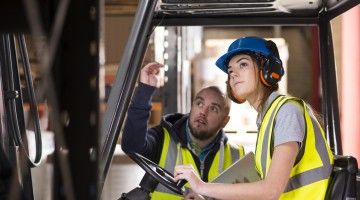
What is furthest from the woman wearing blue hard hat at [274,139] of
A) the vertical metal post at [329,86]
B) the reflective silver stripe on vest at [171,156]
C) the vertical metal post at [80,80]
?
the vertical metal post at [80,80]

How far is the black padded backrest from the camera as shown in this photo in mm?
3273

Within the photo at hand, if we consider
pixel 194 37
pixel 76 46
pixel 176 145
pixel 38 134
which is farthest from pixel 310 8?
pixel 194 37

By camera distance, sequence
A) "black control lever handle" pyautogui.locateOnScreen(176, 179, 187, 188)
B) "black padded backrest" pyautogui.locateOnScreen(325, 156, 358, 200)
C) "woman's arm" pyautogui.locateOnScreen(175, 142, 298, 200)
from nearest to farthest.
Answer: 1. "woman's arm" pyautogui.locateOnScreen(175, 142, 298, 200)
2. "black padded backrest" pyautogui.locateOnScreen(325, 156, 358, 200)
3. "black control lever handle" pyautogui.locateOnScreen(176, 179, 187, 188)

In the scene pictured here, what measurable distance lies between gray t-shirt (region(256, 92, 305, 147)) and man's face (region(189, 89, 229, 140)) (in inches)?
50.5

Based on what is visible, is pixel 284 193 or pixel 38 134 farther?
pixel 38 134

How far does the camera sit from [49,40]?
1676 millimetres

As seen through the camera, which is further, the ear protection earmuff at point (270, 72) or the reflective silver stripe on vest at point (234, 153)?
the reflective silver stripe on vest at point (234, 153)

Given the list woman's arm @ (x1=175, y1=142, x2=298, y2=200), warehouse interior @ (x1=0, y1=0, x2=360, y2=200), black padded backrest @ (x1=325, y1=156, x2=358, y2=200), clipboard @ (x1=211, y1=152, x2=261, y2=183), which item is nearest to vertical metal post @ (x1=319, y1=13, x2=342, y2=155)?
warehouse interior @ (x1=0, y1=0, x2=360, y2=200)

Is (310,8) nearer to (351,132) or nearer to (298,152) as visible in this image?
(298,152)

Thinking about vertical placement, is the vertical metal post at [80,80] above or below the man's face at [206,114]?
above

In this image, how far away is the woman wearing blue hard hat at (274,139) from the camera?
3.19 m

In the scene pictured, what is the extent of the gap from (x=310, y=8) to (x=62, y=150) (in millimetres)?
2761

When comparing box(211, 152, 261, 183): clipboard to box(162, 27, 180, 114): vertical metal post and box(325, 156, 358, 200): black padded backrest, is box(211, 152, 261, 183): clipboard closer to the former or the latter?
box(325, 156, 358, 200): black padded backrest

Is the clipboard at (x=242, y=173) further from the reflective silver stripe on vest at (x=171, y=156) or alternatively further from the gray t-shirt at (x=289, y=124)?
the reflective silver stripe on vest at (x=171, y=156)
